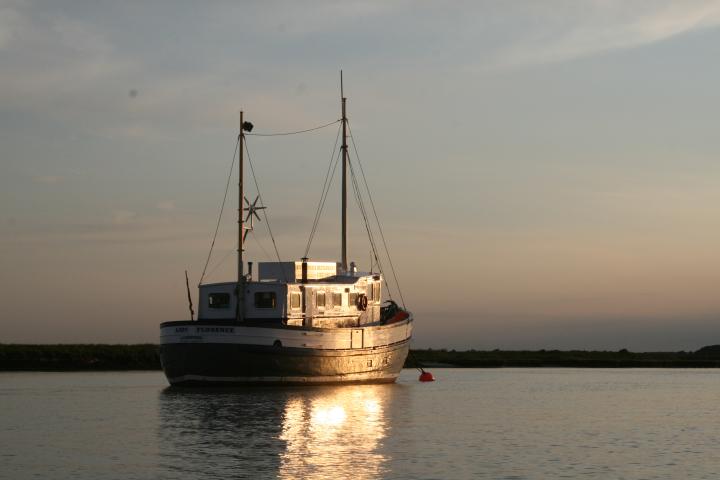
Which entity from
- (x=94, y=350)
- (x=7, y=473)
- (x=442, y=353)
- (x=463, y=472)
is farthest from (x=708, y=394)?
(x=442, y=353)

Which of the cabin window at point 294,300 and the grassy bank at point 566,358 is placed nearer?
the cabin window at point 294,300

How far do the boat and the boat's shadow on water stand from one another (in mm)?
1125

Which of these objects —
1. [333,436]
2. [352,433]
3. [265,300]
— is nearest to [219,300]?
[265,300]

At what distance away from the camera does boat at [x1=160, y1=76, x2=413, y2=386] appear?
5141cm

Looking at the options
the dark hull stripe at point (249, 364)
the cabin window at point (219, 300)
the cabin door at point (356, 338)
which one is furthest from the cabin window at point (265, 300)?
the cabin door at point (356, 338)

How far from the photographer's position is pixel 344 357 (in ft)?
186

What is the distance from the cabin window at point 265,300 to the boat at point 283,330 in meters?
0.05

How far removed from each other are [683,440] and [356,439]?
33.3 feet

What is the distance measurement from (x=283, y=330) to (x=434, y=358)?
57515mm

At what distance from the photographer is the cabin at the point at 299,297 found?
177 ft

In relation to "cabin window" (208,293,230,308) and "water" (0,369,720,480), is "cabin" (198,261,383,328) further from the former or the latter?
"water" (0,369,720,480)

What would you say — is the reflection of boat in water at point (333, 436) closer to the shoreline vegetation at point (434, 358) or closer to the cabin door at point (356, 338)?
the cabin door at point (356, 338)

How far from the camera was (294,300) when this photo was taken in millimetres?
54531

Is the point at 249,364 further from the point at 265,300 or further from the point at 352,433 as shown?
the point at 352,433
